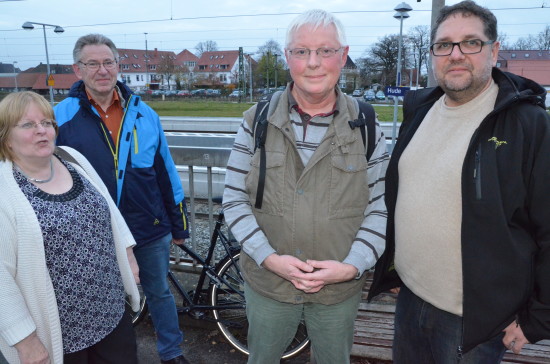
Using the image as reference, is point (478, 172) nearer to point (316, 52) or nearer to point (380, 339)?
point (316, 52)

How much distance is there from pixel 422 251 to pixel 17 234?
6.03ft

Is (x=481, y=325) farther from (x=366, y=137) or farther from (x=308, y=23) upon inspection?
(x=308, y=23)

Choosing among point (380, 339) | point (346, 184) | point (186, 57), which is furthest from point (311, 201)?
point (186, 57)

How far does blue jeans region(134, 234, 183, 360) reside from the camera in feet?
9.73

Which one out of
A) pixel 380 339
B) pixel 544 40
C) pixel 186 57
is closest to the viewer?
pixel 380 339

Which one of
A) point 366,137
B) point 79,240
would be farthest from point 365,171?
point 79,240

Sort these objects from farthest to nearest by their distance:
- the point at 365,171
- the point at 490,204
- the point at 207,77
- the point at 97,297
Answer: the point at 207,77 < the point at 97,297 < the point at 365,171 < the point at 490,204

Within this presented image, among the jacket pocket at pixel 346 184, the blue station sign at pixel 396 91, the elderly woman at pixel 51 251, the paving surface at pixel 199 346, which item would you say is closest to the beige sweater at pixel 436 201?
the jacket pocket at pixel 346 184

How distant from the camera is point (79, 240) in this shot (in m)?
2.09

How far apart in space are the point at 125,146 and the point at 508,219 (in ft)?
6.99

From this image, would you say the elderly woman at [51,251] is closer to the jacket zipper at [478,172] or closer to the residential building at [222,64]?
the jacket zipper at [478,172]

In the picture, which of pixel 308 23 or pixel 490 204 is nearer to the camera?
pixel 490 204


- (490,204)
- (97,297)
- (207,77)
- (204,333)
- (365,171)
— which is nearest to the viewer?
(490,204)

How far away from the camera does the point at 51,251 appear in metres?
2.02
